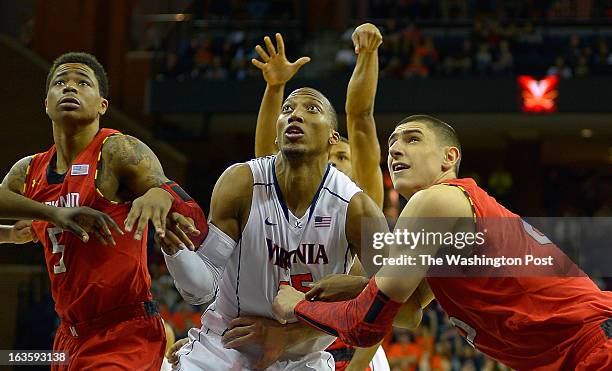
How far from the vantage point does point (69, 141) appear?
4129mm

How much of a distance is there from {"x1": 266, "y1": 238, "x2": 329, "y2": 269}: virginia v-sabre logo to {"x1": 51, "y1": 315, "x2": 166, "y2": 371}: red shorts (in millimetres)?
640

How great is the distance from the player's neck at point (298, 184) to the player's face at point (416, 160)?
1.63 feet

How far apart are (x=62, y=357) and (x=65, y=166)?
889 millimetres

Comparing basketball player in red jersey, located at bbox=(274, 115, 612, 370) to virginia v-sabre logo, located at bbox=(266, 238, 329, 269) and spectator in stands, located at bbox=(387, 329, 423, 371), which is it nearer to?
virginia v-sabre logo, located at bbox=(266, 238, 329, 269)

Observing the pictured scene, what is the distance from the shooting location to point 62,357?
3938 millimetres

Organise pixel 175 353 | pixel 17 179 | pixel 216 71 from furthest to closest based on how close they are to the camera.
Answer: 1. pixel 216 71
2. pixel 175 353
3. pixel 17 179

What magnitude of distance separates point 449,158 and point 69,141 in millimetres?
1785

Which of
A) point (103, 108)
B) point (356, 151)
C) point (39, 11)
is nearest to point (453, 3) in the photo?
point (39, 11)

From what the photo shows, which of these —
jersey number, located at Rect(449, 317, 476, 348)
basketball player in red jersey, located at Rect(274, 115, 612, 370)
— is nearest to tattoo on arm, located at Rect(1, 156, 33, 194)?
basketball player in red jersey, located at Rect(274, 115, 612, 370)

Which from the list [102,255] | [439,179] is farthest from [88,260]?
[439,179]

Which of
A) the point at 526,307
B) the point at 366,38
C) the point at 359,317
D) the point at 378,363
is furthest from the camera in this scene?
the point at 378,363

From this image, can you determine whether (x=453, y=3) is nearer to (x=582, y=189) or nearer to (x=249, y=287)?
(x=582, y=189)

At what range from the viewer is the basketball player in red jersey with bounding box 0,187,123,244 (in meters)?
3.54

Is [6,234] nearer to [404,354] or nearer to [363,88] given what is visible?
[363,88]
